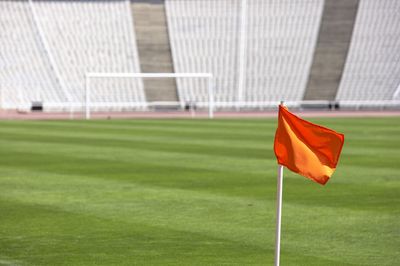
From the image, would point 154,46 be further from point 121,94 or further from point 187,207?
point 187,207

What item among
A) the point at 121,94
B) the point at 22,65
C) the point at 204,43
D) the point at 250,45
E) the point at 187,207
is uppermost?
the point at 187,207

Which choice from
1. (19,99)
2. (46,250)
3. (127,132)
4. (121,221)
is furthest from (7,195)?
(19,99)

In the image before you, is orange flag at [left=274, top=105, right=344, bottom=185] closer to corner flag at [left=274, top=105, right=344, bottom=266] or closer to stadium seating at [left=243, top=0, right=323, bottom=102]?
corner flag at [left=274, top=105, right=344, bottom=266]

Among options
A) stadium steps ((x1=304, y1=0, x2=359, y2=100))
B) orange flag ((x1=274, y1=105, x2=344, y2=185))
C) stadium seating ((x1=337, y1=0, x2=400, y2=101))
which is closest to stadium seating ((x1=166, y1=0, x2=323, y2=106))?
stadium steps ((x1=304, y1=0, x2=359, y2=100))

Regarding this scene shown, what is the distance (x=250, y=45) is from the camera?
55.2m

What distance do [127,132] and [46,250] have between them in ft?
70.1

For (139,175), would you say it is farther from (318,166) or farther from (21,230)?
(318,166)

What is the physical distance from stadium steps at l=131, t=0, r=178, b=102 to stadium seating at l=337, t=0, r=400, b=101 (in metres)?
9.87

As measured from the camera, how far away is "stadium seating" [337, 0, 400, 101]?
2108 inches

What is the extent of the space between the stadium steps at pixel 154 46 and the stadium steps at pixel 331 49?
799 centimetres

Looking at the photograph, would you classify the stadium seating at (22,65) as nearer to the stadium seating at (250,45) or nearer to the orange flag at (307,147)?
the stadium seating at (250,45)

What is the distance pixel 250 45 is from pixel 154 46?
5596 millimetres

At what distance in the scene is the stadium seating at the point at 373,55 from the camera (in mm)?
53531

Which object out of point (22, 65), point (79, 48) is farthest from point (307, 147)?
point (79, 48)
